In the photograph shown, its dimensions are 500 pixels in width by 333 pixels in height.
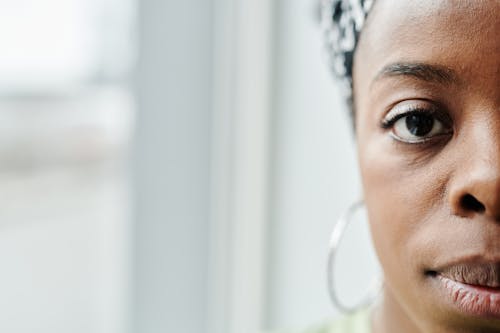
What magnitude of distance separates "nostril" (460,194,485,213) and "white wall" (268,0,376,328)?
1.69 ft

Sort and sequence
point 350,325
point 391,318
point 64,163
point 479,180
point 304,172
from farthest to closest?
point 64,163, point 304,172, point 350,325, point 391,318, point 479,180

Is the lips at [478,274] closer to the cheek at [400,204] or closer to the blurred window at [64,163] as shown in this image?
the cheek at [400,204]

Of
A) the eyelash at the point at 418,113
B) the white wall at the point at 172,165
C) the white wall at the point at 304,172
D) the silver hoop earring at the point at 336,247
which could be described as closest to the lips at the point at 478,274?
the eyelash at the point at 418,113

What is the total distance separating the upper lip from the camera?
566 millimetres

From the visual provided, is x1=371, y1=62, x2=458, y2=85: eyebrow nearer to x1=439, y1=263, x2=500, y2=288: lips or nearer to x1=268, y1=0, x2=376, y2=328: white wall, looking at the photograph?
x1=439, y1=263, x2=500, y2=288: lips

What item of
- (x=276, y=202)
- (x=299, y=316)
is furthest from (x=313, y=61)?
(x=299, y=316)

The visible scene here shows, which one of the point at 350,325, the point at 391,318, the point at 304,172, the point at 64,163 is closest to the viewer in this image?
the point at 391,318

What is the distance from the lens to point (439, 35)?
23.8 inches

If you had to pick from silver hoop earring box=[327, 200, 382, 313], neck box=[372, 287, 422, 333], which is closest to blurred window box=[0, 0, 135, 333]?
silver hoop earring box=[327, 200, 382, 313]

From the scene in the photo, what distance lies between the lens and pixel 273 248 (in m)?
1.21

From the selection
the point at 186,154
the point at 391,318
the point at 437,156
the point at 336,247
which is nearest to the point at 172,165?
the point at 186,154

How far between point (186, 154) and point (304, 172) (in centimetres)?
20

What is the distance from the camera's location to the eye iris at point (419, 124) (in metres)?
0.63

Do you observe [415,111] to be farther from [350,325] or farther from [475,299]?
[350,325]
